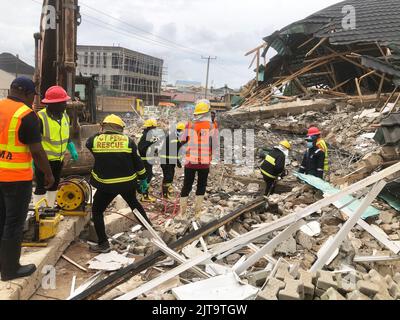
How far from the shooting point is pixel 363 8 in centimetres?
1545

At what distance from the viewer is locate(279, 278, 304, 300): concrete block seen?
2730 millimetres

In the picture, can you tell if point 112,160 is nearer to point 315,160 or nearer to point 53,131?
point 53,131

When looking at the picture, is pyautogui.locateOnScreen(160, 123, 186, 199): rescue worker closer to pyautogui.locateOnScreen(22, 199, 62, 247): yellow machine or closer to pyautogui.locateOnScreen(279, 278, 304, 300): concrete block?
pyautogui.locateOnScreen(22, 199, 62, 247): yellow machine

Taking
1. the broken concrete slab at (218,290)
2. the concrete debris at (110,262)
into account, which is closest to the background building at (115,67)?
the concrete debris at (110,262)

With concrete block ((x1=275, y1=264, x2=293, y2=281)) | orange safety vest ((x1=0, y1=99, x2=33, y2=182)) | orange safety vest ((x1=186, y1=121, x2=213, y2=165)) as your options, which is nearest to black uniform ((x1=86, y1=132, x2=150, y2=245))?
orange safety vest ((x1=0, y1=99, x2=33, y2=182))

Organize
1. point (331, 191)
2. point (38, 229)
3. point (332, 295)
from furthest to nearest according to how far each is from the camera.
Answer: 1. point (331, 191)
2. point (38, 229)
3. point (332, 295)

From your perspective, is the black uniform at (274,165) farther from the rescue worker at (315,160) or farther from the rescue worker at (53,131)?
the rescue worker at (53,131)

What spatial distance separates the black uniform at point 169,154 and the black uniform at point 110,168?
2.93 m

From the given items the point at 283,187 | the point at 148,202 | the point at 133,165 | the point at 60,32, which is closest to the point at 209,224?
the point at 133,165

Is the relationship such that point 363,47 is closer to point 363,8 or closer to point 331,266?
point 363,8

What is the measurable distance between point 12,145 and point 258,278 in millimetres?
2335

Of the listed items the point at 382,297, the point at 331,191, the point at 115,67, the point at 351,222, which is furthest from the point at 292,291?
the point at 115,67

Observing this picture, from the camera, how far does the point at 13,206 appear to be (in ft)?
9.87

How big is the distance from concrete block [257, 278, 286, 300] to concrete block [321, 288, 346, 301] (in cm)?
31
